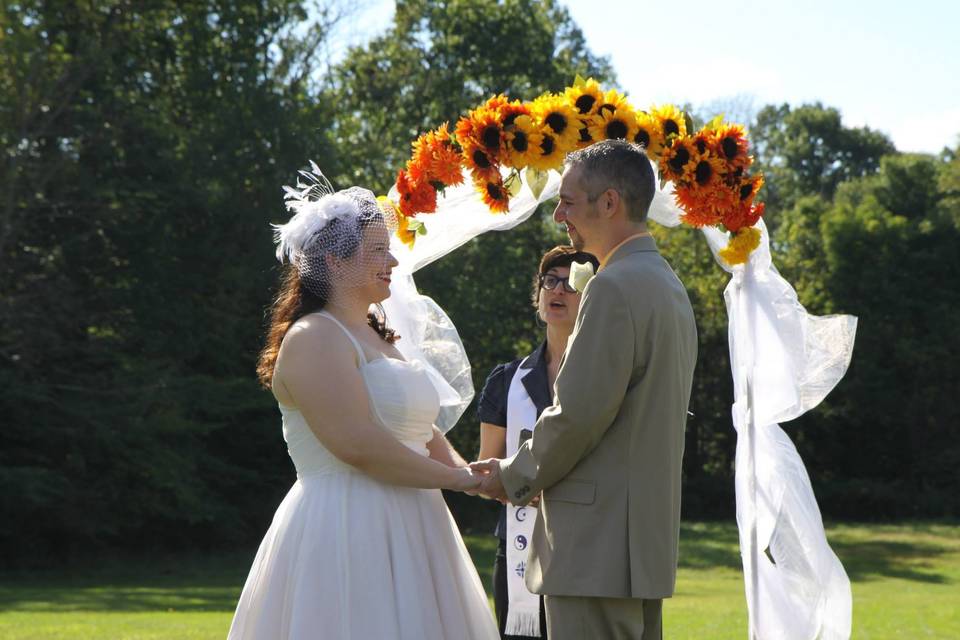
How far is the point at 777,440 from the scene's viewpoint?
5551mm

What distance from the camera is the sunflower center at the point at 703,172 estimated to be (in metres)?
5.27

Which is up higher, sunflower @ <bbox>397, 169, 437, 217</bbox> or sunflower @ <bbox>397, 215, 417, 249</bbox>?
sunflower @ <bbox>397, 169, 437, 217</bbox>

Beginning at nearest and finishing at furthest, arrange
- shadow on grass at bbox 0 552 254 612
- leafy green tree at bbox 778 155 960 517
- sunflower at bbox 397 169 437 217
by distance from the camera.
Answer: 1. sunflower at bbox 397 169 437 217
2. shadow on grass at bbox 0 552 254 612
3. leafy green tree at bbox 778 155 960 517

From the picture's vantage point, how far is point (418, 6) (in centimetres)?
3256

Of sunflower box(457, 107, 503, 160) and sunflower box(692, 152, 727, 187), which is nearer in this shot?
sunflower box(692, 152, 727, 187)

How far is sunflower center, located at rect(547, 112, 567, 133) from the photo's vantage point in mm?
5387

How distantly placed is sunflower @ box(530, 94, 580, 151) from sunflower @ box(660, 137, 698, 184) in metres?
0.40

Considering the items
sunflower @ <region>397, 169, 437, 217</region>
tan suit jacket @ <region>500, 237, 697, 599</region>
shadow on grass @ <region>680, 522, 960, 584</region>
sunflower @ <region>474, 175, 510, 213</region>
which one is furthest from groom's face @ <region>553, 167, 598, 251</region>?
shadow on grass @ <region>680, 522, 960, 584</region>

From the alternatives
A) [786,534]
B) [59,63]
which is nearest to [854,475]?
[59,63]

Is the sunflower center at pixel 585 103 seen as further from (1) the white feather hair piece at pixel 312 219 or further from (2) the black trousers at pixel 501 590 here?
(2) the black trousers at pixel 501 590

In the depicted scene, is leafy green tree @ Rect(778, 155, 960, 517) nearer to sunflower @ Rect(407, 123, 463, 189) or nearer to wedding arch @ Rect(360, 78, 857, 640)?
wedding arch @ Rect(360, 78, 857, 640)

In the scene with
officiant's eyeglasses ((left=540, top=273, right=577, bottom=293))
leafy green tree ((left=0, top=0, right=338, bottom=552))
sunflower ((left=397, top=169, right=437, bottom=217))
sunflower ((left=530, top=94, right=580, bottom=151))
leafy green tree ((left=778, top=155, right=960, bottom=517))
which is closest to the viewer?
sunflower ((left=530, top=94, right=580, bottom=151))

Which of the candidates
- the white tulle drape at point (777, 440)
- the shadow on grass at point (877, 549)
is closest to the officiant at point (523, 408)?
the white tulle drape at point (777, 440)

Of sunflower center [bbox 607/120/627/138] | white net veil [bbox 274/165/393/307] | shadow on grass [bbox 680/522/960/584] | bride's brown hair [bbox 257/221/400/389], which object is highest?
sunflower center [bbox 607/120/627/138]
